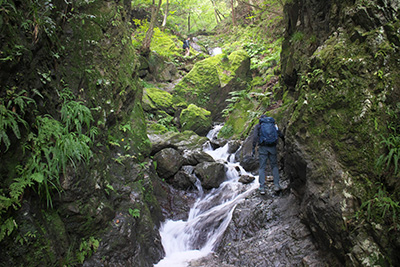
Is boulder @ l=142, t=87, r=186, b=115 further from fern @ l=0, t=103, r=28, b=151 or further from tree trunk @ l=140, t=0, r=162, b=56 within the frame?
fern @ l=0, t=103, r=28, b=151

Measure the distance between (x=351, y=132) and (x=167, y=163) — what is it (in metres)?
5.55

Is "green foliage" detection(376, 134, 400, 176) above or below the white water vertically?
above

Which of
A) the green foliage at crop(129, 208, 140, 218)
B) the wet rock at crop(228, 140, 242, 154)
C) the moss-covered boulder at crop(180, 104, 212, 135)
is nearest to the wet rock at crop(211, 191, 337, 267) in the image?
the green foliage at crop(129, 208, 140, 218)

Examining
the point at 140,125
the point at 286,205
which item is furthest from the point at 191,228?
the point at 140,125

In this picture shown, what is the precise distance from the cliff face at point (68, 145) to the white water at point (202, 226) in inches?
18.5

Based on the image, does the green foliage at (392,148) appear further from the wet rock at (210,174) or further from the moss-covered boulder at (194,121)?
the moss-covered boulder at (194,121)

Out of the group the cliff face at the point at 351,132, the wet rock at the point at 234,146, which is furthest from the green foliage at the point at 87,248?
the wet rock at the point at 234,146

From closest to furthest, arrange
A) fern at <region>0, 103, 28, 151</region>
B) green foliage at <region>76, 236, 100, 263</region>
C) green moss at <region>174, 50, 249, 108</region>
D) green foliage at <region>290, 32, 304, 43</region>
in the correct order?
fern at <region>0, 103, 28, 151</region> → green foliage at <region>76, 236, 100, 263</region> → green foliage at <region>290, 32, 304, 43</region> → green moss at <region>174, 50, 249, 108</region>

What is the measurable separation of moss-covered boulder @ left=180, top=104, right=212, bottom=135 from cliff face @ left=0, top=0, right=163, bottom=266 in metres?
6.26

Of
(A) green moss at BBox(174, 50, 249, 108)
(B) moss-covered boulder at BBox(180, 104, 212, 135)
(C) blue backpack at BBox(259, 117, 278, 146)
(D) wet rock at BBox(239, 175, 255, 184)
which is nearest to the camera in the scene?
(C) blue backpack at BBox(259, 117, 278, 146)

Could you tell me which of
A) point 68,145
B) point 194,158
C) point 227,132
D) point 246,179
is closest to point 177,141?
point 194,158

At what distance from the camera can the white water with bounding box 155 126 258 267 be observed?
5195 mm

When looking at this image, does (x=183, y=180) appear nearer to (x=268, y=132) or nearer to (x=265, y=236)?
(x=268, y=132)

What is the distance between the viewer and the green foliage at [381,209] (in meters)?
2.88
